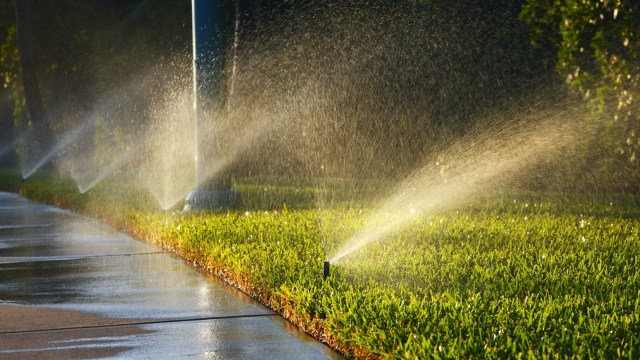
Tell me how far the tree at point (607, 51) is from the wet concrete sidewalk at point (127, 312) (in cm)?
576

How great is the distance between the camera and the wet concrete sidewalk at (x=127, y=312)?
5.85 m

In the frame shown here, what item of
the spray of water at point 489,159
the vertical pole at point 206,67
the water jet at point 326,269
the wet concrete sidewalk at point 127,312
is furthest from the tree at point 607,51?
the water jet at point 326,269

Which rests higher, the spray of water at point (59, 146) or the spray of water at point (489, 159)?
the spray of water at point (59, 146)

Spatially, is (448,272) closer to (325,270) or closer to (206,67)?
(325,270)

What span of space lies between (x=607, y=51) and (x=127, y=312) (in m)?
8.40

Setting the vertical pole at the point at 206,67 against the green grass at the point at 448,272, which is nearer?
the green grass at the point at 448,272

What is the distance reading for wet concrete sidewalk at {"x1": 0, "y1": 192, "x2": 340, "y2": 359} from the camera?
19.2 feet

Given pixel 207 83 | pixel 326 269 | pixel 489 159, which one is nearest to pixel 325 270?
pixel 326 269

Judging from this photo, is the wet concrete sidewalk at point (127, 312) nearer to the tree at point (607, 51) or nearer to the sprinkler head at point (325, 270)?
the sprinkler head at point (325, 270)

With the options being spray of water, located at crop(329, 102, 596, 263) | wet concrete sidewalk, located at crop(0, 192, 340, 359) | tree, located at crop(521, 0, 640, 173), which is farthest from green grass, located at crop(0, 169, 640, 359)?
spray of water, located at crop(329, 102, 596, 263)

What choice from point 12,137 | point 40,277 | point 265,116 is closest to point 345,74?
point 265,116

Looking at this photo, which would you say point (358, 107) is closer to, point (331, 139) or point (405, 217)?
point (331, 139)

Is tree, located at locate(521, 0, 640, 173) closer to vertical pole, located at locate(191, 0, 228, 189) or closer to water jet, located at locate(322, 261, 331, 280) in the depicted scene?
vertical pole, located at locate(191, 0, 228, 189)

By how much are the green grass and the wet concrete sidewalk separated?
0.23m
